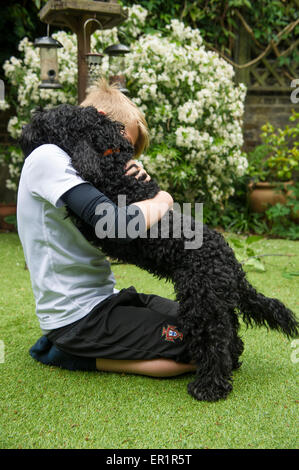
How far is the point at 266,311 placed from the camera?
6.79 feet

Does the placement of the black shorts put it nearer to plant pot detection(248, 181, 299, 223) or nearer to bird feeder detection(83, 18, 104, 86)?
bird feeder detection(83, 18, 104, 86)

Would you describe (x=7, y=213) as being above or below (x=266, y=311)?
below

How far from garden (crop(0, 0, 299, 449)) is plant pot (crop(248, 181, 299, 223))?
0.01 metres

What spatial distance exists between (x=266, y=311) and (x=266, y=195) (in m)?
4.45

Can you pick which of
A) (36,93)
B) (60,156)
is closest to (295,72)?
(36,93)

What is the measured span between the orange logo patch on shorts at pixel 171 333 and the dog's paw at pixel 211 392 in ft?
0.74

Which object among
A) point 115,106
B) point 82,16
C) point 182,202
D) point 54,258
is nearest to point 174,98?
point 182,202

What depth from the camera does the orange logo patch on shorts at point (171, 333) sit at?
208cm

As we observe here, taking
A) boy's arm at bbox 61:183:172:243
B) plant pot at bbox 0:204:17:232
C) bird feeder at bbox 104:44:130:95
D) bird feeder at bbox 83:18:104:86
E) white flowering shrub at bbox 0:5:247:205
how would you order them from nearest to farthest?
1. boy's arm at bbox 61:183:172:243
2. bird feeder at bbox 83:18:104:86
3. bird feeder at bbox 104:44:130:95
4. white flowering shrub at bbox 0:5:247:205
5. plant pot at bbox 0:204:17:232

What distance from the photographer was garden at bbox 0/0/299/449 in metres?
1.71

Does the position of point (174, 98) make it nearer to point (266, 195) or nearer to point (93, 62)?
point (93, 62)

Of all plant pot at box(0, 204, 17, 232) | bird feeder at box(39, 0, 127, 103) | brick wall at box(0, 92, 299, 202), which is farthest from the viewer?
brick wall at box(0, 92, 299, 202)

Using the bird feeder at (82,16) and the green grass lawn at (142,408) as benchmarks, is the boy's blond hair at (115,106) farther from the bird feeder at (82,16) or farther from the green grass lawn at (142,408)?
the bird feeder at (82,16)

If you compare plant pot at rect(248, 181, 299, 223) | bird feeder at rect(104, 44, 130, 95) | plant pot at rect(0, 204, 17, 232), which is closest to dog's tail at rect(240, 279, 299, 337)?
bird feeder at rect(104, 44, 130, 95)
